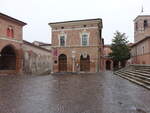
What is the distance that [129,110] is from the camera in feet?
16.8

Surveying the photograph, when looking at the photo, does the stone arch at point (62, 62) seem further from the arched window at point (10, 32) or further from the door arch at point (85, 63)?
the arched window at point (10, 32)

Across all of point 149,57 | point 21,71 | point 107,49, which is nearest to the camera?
point 149,57

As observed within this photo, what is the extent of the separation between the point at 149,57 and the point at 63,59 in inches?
494

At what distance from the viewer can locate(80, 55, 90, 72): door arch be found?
24609 mm

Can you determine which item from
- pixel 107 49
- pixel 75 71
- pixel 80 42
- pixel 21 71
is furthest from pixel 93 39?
pixel 107 49

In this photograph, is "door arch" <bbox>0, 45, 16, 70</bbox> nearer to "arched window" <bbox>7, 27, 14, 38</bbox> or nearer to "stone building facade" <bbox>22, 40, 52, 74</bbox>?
"stone building facade" <bbox>22, 40, 52, 74</bbox>

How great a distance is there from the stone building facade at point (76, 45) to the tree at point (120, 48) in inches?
194

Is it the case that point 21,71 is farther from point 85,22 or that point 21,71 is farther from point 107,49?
point 107,49

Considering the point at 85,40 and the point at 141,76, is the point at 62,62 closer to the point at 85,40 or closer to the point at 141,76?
the point at 85,40

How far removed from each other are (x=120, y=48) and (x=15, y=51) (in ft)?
55.7

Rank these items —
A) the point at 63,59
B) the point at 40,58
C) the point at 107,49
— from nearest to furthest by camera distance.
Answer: the point at 63,59
the point at 40,58
the point at 107,49

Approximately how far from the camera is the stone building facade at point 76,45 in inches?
954

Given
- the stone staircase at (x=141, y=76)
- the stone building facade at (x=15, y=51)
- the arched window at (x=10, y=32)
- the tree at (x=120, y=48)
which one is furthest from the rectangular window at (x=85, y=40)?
the arched window at (x=10, y=32)

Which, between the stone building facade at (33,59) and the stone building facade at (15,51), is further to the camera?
the stone building facade at (33,59)
